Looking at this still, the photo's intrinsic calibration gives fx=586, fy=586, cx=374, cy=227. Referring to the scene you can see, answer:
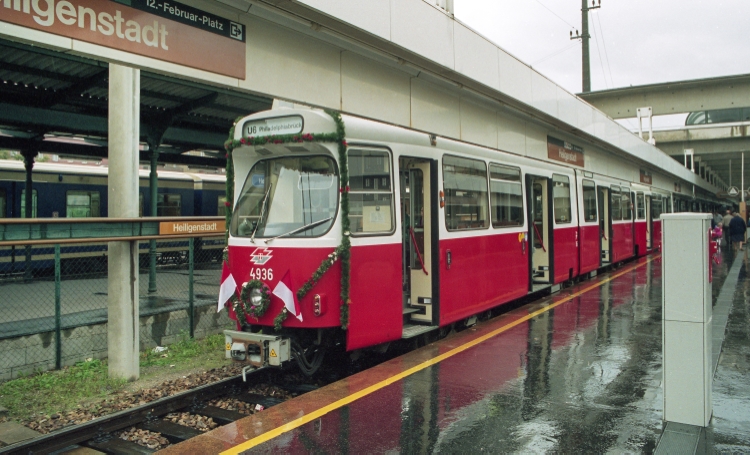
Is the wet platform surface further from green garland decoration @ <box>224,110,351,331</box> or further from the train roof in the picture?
the train roof

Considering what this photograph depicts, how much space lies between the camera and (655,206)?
25375 millimetres

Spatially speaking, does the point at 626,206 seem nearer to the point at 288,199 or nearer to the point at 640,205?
the point at 640,205

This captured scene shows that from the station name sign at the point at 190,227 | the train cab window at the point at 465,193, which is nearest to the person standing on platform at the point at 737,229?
the train cab window at the point at 465,193

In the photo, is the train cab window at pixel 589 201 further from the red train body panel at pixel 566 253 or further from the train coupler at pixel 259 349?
the train coupler at pixel 259 349

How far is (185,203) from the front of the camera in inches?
810

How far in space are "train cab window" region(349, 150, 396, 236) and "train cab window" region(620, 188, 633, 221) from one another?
47.4 feet

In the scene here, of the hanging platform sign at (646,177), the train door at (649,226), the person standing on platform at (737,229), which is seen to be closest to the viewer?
the person standing on platform at (737,229)

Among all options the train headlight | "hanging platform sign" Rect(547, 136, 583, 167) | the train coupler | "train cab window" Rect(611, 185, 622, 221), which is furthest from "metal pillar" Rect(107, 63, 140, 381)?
"train cab window" Rect(611, 185, 622, 221)

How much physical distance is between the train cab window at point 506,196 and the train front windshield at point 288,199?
379cm

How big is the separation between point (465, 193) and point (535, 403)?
386 cm

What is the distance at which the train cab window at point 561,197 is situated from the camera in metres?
12.6

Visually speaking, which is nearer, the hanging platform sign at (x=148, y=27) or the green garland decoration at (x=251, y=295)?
the hanging platform sign at (x=148, y=27)

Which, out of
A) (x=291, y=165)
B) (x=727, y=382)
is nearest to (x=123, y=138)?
(x=291, y=165)

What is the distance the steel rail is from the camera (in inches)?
198
